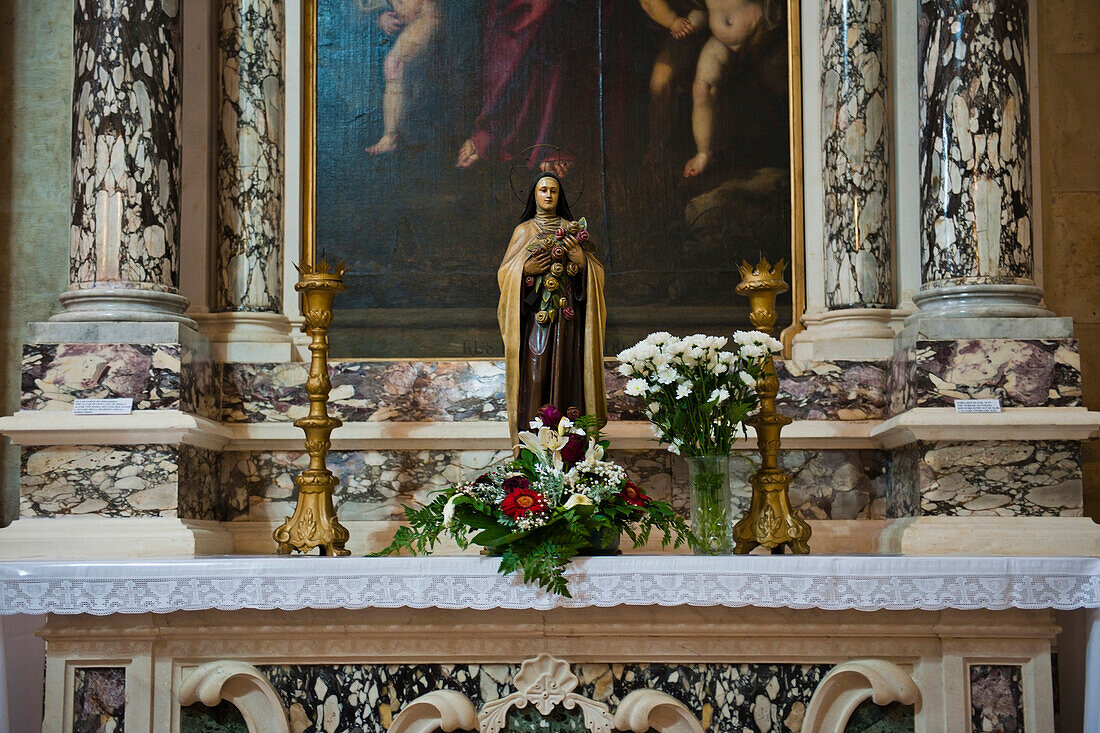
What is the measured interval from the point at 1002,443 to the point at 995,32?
2154mm

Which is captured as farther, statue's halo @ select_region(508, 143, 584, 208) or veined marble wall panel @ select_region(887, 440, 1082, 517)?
statue's halo @ select_region(508, 143, 584, 208)

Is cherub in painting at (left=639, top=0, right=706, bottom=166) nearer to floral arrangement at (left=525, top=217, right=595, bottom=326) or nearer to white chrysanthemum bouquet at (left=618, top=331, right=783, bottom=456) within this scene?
floral arrangement at (left=525, top=217, right=595, bottom=326)

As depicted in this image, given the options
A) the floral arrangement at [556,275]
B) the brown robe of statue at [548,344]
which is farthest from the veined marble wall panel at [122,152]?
the floral arrangement at [556,275]

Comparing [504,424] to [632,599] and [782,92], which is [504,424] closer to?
[632,599]

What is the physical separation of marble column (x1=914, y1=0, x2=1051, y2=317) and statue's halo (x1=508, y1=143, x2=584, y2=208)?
1.99 m

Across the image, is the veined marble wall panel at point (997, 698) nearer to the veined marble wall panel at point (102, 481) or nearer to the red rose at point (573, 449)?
the red rose at point (573, 449)

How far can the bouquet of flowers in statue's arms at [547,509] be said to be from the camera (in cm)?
504

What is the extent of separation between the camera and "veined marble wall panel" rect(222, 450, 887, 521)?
265 inches

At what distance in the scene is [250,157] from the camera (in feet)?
23.8

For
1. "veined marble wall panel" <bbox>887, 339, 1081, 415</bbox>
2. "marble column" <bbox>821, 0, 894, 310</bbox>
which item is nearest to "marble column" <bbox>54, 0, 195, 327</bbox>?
"marble column" <bbox>821, 0, 894, 310</bbox>

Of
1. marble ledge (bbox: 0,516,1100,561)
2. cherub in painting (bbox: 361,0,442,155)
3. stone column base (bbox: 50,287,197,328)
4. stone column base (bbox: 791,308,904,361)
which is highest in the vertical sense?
cherub in painting (bbox: 361,0,442,155)

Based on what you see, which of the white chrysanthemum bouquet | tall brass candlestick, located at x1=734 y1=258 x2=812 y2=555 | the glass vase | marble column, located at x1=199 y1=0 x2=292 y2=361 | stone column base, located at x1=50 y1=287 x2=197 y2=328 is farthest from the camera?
marble column, located at x1=199 y1=0 x2=292 y2=361

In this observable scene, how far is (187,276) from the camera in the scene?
720cm

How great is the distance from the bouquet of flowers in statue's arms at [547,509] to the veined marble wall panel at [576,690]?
0.50 metres
